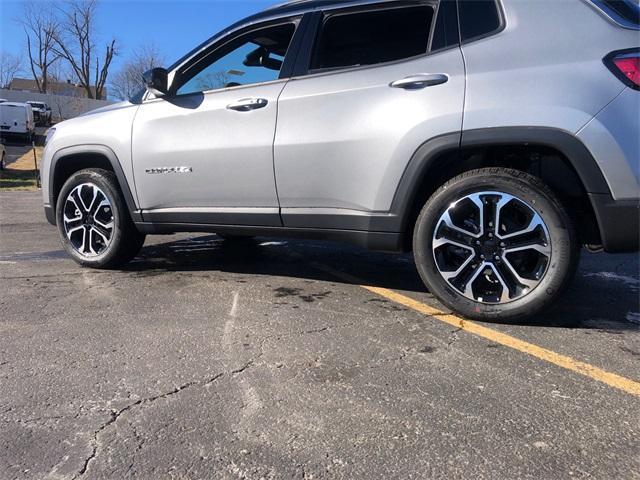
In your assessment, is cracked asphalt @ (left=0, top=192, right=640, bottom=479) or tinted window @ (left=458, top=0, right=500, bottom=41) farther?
tinted window @ (left=458, top=0, right=500, bottom=41)

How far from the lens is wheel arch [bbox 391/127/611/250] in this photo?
9.96ft

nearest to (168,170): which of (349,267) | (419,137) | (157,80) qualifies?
(157,80)

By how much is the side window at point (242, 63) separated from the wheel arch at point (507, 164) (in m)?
1.34

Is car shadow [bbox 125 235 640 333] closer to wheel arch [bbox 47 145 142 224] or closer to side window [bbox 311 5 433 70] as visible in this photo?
wheel arch [bbox 47 145 142 224]

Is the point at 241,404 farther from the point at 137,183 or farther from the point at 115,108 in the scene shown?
the point at 115,108

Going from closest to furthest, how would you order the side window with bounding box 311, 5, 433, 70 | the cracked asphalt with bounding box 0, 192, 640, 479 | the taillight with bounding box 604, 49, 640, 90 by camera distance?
the cracked asphalt with bounding box 0, 192, 640, 479 < the taillight with bounding box 604, 49, 640, 90 < the side window with bounding box 311, 5, 433, 70

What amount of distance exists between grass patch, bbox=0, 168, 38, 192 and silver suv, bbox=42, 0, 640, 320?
37.6ft

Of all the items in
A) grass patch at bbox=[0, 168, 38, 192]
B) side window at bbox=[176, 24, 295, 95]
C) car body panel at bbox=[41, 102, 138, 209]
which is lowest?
grass patch at bbox=[0, 168, 38, 192]

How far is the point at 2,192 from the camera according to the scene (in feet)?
43.0

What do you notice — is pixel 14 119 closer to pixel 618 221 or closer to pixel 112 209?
pixel 112 209

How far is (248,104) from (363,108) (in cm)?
88

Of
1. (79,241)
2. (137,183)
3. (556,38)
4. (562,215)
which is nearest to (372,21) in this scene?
(556,38)

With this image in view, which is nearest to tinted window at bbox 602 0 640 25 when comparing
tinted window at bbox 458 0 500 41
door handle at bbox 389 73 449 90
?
tinted window at bbox 458 0 500 41

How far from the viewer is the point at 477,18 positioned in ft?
10.9
